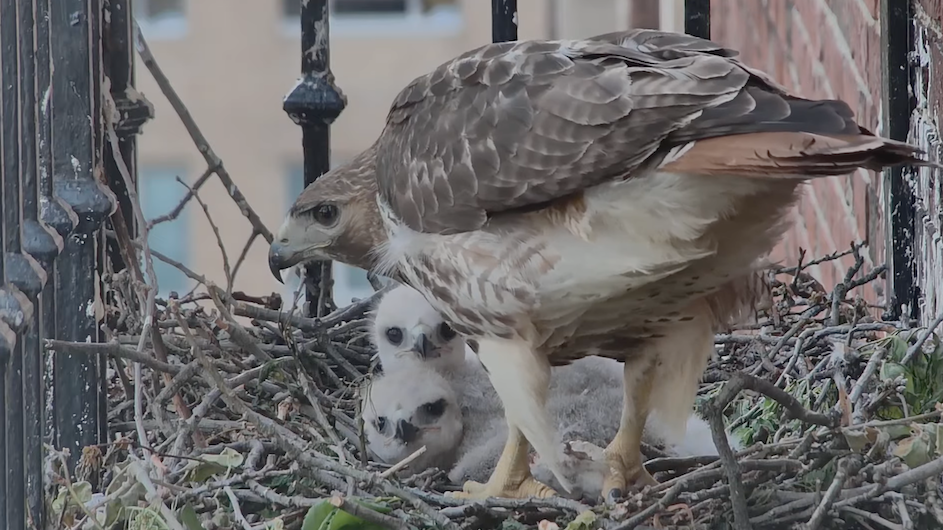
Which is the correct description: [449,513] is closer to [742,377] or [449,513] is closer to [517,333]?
[517,333]

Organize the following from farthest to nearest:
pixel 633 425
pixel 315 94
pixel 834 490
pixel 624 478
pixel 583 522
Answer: pixel 315 94 → pixel 633 425 → pixel 624 478 → pixel 583 522 → pixel 834 490

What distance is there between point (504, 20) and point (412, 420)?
3.37 ft

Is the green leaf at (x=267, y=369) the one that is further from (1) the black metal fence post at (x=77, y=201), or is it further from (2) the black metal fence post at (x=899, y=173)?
(2) the black metal fence post at (x=899, y=173)

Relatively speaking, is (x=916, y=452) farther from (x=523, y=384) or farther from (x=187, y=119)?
(x=187, y=119)

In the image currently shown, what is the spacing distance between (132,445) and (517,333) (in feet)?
2.80

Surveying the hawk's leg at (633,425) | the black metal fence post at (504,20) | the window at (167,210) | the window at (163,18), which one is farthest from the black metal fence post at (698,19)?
the window at (163,18)

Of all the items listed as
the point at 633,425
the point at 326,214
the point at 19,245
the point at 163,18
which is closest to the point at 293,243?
the point at 326,214

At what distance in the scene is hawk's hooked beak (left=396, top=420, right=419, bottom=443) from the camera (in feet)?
11.3

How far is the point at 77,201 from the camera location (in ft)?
9.05

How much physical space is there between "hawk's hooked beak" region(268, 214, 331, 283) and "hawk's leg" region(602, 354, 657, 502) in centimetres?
81

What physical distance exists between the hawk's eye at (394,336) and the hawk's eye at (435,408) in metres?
0.28

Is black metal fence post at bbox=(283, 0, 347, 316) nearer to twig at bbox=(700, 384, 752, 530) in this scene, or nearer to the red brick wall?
the red brick wall

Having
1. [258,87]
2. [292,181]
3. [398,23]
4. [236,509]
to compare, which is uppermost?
[236,509]

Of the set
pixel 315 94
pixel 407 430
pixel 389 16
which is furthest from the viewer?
pixel 389 16
